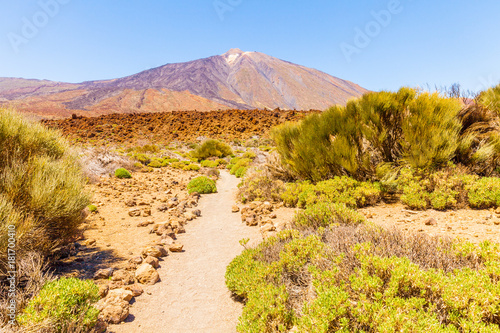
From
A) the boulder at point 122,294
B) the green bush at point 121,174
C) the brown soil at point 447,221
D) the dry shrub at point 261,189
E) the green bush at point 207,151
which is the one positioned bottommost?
the boulder at point 122,294

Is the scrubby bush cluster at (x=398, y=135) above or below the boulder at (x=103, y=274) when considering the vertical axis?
above

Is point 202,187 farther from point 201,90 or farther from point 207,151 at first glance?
point 201,90

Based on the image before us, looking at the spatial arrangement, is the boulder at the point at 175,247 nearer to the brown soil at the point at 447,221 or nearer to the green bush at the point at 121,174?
the brown soil at the point at 447,221

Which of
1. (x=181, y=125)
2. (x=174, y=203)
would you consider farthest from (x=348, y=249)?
(x=181, y=125)

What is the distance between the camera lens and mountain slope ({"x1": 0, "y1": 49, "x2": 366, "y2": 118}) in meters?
93.9

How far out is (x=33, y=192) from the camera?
3311 millimetres

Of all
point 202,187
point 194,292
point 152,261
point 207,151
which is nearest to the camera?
point 194,292

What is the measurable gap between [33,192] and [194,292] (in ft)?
8.35

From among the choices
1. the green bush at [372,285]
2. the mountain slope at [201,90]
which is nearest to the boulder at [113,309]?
the green bush at [372,285]

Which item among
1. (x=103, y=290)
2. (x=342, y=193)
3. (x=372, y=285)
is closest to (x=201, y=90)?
(x=342, y=193)

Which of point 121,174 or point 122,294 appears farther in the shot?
point 121,174

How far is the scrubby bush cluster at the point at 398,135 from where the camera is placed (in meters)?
5.72

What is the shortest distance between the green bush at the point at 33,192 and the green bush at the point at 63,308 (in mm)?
896

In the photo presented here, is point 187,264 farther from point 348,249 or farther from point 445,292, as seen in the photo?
point 445,292
